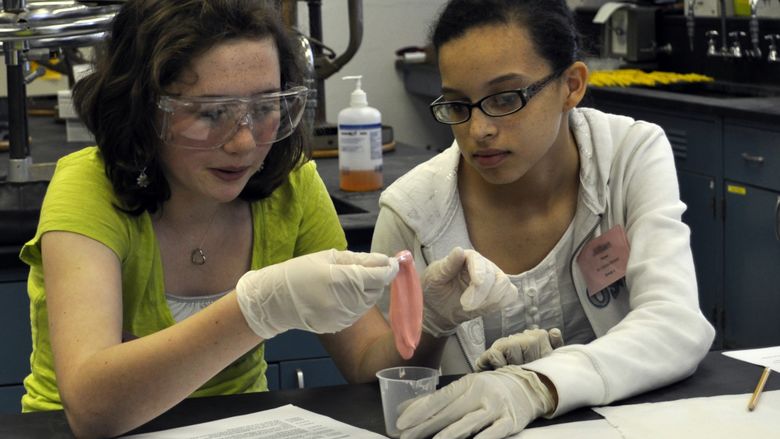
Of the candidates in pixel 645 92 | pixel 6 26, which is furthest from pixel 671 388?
pixel 645 92

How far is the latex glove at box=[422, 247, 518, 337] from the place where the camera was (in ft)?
5.22

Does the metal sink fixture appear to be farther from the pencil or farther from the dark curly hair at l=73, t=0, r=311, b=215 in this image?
the dark curly hair at l=73, t=0, r=311, b=215

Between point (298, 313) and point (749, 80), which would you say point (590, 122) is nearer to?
point (298, 313)

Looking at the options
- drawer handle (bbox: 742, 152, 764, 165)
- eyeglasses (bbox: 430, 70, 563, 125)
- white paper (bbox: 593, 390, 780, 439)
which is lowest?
drawer handle (bbox: 742, 152, 764, 165)

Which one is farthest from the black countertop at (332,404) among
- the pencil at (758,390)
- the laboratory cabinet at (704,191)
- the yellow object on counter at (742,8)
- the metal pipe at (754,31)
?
the yellow object on counter at (742,8)

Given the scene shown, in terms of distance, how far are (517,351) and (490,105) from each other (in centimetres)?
44

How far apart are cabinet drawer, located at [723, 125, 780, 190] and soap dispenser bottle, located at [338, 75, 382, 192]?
1598 mm

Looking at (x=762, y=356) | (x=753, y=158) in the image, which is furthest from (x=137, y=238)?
(x=753, y=158)

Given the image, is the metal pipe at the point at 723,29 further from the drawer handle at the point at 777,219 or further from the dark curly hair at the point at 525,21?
the dark curly hair at the point at 525,21

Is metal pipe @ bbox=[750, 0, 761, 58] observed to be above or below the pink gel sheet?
above

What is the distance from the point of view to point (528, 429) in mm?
1497

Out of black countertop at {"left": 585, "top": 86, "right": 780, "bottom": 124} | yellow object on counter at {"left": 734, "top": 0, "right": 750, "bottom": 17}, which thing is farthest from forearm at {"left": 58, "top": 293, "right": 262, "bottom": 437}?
yellow object on counter at {"left": 734, "top": 0, "right": 750, "bottom": 17}

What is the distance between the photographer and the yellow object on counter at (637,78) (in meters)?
4.85

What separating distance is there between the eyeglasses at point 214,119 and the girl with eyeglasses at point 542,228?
0.33 meters
